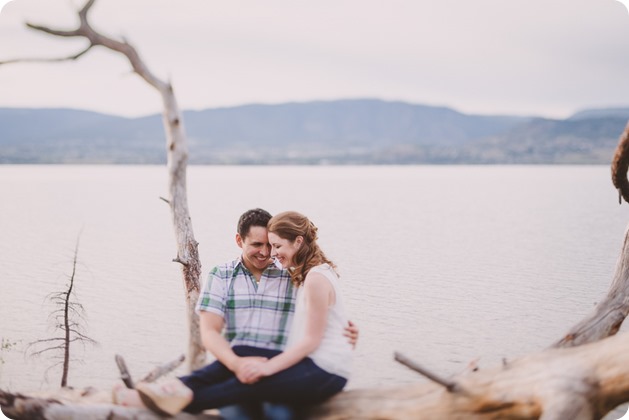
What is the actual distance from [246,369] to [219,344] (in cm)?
22

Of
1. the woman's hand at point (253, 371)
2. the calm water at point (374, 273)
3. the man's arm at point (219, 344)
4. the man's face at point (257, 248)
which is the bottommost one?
the calm water at point (374, 273)

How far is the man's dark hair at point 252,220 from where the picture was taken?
178 inches

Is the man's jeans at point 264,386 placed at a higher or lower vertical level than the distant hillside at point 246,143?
lower

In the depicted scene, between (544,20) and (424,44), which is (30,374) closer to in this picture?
(424,44)

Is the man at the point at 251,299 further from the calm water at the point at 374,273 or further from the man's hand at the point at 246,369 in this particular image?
the calm water at the point at 374,273

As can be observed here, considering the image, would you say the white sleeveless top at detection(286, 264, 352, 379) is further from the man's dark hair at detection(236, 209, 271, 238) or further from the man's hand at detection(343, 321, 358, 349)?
the man's dark hair at detection(236, 209, 271, 238)

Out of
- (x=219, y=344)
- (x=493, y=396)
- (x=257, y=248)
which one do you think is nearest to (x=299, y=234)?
(x=257, y=248)

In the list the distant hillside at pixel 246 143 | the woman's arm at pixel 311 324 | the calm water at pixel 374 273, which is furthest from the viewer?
the distant hillside at pixel 246 143

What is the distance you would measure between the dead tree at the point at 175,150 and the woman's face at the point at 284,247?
1.56m

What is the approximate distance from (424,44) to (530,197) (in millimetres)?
52181

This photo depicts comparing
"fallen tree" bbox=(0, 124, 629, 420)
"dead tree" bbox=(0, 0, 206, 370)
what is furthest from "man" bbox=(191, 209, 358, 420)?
"dead tree" bbox=(0, 0, 206, 370)

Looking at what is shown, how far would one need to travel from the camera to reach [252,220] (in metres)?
4.51

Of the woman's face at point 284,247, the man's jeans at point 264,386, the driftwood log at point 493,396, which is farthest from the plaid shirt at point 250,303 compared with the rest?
the driftwood log at point 493,396

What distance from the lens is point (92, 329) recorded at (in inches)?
671
